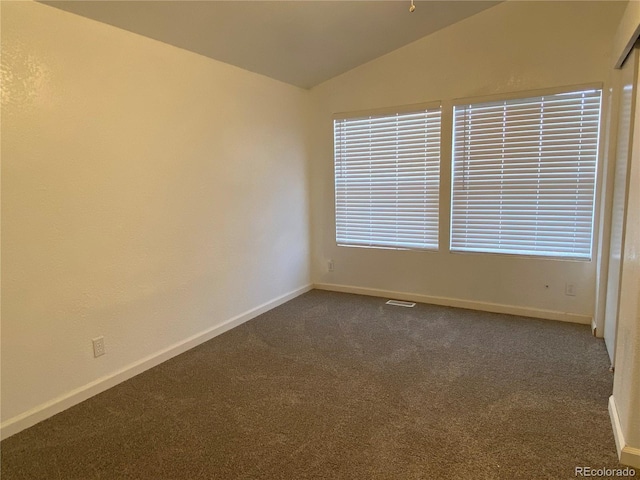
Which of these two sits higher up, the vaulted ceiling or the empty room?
the vaulted ceiling

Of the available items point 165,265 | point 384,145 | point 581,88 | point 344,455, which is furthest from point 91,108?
point 581,88

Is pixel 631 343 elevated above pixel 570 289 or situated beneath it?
elevated above

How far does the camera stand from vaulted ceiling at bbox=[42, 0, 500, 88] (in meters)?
2.52

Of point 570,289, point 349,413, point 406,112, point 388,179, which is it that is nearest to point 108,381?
point 349,413

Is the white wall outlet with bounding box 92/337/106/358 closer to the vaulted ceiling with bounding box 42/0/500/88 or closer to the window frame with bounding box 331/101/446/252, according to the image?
the vaulted ceiling with bounding box 42/0/500/88

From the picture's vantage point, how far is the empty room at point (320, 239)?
2.05m

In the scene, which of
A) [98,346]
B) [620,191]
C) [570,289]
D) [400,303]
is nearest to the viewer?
[98,346]

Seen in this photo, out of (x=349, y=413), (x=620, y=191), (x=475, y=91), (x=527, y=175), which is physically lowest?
(x=349, y=413)

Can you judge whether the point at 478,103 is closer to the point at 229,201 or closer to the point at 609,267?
the point at 609,267

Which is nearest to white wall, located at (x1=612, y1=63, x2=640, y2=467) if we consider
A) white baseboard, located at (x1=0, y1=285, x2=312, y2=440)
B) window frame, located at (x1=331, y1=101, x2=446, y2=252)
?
window frame, located at (x1=331, y1=101, x2=446, y2=252)

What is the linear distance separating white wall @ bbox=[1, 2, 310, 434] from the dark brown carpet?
31 cm

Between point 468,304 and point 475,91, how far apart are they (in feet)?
6.77

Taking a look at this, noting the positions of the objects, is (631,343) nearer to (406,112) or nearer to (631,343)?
(631,343)

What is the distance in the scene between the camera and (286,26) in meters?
3.10
